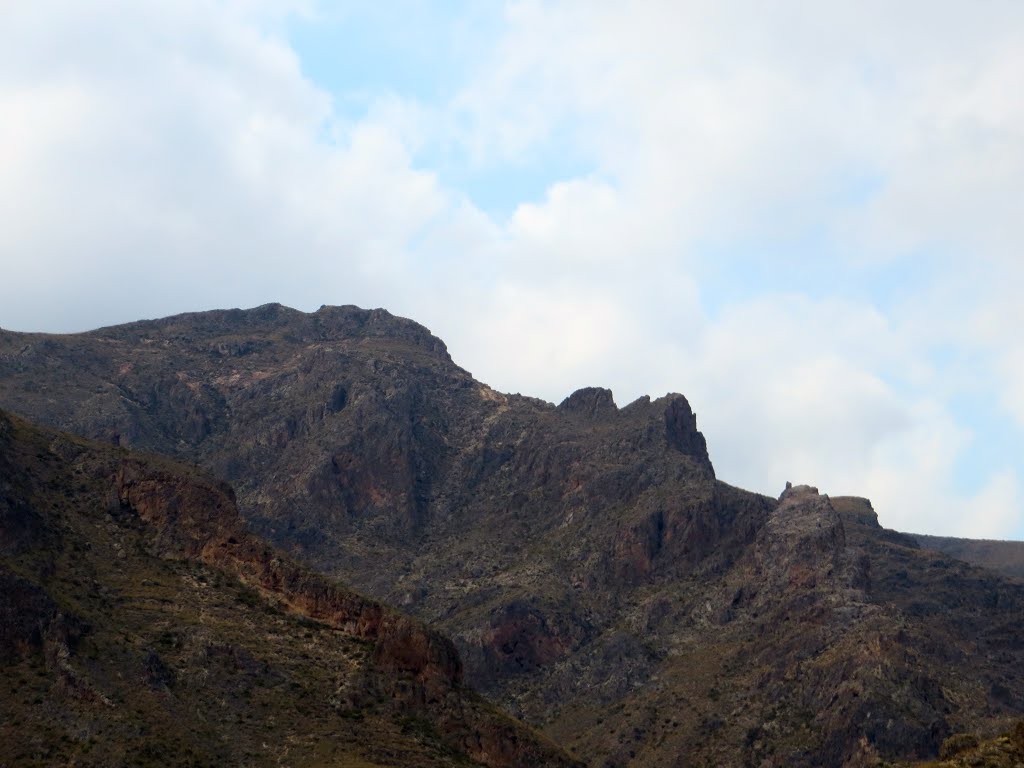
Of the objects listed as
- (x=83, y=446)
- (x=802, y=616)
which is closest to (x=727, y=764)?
(x=802, y=616)

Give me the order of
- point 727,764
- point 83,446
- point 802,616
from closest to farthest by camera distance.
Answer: point 83,446, point 727,764, point 802,616

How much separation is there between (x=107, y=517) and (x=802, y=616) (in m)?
98.2

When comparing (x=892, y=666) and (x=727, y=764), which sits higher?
(x=892, y=666)

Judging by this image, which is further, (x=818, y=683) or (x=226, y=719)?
(x=818, y=683)

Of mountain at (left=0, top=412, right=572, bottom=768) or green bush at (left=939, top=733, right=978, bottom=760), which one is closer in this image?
green bush at (left=939, top=733, right=978, bottom=760)

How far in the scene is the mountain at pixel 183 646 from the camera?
10175 cm

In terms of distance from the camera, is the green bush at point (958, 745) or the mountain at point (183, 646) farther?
the mountain at point (183, 646)

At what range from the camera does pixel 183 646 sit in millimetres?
112688

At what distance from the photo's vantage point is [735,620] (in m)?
197

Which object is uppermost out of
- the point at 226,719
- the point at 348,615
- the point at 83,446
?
the point at 83,446

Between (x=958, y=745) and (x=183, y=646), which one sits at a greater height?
(x=958, y=745)

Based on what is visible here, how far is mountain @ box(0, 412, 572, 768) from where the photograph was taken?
10175cm

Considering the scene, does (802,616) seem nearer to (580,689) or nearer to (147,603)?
(580,689)

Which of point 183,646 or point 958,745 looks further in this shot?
point 183,646
